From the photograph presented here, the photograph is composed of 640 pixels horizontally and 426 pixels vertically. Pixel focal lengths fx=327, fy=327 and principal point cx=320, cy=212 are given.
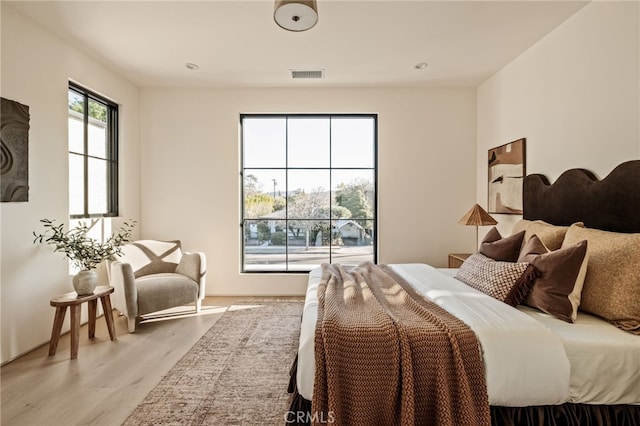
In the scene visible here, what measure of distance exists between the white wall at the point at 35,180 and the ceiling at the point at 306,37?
21cm

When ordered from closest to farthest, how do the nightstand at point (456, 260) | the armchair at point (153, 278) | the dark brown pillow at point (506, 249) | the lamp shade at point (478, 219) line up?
the dark brown pillow at point (506, 249) → the armchair at point (153, 278) → the lamp shade at point (478, 219) → the nightstand at point (456, 260)

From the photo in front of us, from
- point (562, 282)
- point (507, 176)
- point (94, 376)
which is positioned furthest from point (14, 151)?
point (507, 176)

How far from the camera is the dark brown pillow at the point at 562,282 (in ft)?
5.91

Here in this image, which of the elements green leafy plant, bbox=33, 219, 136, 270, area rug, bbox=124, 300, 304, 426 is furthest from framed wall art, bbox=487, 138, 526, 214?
green leafy plant, bbox=33, 219, 136, 270

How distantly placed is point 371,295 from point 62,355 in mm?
2598

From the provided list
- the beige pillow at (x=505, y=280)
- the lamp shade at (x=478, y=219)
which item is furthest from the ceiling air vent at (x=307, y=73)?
the beige pillow at (x=505, y=280)

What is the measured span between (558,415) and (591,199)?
1583mm

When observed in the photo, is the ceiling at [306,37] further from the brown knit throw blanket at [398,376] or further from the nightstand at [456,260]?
the brown knit throw blanket at [398,376]

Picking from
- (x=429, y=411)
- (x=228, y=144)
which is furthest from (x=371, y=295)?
(x=228, y=144)

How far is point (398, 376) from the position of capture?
1.45 metres

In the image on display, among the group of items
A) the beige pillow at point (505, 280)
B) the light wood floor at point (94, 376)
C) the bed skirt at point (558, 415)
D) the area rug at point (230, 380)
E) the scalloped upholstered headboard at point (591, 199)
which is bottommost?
the light wood floor at point (94, 376)

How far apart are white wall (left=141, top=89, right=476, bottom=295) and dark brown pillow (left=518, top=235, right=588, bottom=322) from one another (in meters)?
2.51

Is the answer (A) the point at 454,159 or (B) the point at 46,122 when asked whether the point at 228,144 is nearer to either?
(B) the point at 46,122

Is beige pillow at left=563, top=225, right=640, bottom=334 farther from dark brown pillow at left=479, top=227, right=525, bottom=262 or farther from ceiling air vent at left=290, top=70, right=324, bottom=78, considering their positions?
ceiling air vent at left=290, top=70, right=324, bottom=78
